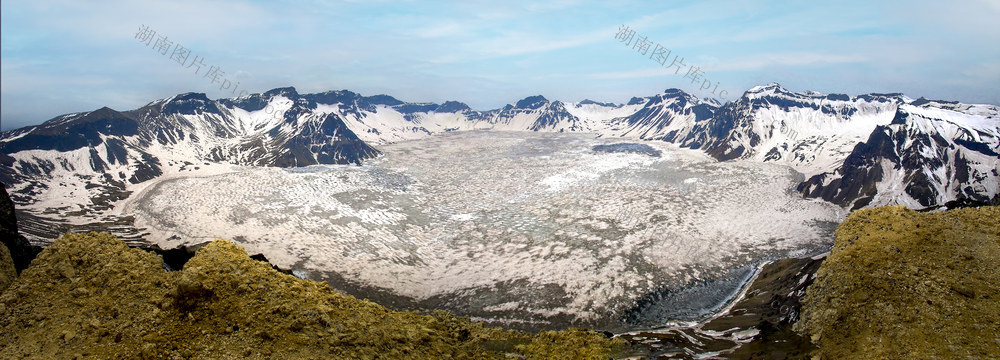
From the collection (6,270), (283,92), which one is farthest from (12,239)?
(283,92)

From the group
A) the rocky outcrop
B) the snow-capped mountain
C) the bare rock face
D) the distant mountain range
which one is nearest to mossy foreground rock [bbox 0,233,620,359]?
the bare rock face

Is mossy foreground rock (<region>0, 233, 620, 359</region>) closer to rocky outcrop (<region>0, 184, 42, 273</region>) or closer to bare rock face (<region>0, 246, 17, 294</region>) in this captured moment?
bare rock face (<region>0, 246, 17, 294</region>)

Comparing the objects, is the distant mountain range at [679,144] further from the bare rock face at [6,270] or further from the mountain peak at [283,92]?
the bare rock face at [6,270]

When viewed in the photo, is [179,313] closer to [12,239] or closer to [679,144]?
[12,239]

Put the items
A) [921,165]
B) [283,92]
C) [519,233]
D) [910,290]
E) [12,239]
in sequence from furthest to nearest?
[283,92], [921,165], [519,233], [910,290], [12,239]

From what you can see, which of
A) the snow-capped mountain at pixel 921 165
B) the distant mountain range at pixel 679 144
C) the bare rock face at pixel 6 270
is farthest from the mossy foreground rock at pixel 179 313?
the snow-capped mountain at pixel 921 165

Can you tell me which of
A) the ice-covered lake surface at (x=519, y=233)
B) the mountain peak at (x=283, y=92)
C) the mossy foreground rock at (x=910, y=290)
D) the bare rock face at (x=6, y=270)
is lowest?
the ice-covered lake surface at (x=519, y=233)

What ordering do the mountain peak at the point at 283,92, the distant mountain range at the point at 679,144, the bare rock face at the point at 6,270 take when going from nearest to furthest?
the bare rock face at the point at 6,270
the distant mountain range at the point at 679,144
the mountain peak at the point at 283,92
